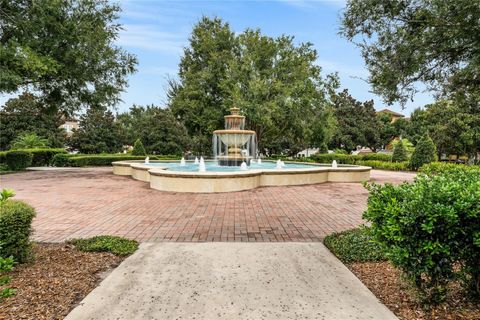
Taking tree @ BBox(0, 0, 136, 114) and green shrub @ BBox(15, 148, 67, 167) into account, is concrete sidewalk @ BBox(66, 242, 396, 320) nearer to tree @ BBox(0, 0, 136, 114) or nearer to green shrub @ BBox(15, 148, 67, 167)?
tree @ BBox(0, 0, 136, 114)

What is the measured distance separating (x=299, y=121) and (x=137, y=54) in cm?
1371

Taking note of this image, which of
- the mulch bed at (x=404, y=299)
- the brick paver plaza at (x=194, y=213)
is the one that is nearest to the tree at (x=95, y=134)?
the brick paver plaza at (x=194, y=213)

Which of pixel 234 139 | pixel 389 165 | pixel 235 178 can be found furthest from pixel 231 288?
pixel 389 165

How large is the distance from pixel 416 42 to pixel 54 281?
7026 mm

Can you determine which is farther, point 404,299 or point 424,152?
point 424,152

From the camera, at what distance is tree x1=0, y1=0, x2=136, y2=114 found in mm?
13516

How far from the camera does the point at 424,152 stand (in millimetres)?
21188

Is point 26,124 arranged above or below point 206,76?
below

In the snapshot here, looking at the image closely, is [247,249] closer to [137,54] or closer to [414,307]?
[414,307]

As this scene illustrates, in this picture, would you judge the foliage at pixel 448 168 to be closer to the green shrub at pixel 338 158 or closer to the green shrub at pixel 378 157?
the green shrub at pixel 338 158

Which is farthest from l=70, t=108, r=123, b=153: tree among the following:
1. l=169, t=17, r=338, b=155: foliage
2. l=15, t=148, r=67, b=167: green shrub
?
l=169, t=17, r=338, b=155: foliage

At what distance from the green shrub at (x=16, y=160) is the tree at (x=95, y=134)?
56.1ft

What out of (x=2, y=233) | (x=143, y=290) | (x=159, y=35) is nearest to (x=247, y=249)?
(x=143, y=290)

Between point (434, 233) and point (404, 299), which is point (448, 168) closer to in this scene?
point (404, 299)
